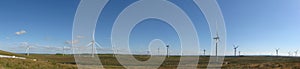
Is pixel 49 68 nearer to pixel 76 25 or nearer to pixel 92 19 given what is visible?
pixel 92 19

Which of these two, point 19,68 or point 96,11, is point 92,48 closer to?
point 19,68

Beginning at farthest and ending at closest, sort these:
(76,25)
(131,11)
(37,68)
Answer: (37,68)
(131,11)
(76,25)

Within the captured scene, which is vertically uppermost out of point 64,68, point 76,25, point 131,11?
point 131,11

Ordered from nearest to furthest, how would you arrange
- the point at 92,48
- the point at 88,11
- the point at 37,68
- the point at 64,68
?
the point at 88,11 → the point at 37,68 → the point at 64,68 → the point at 92,48

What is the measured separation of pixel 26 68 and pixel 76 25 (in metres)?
18.9

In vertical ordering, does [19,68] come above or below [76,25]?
below

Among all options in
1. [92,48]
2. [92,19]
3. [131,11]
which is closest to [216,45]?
[92,48]

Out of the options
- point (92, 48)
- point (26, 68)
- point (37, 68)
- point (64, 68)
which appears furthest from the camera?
point (92, 48)

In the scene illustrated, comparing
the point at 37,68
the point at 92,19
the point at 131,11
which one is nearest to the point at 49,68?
the point at 37,68

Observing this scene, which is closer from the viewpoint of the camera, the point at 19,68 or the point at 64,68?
the point at 19,68

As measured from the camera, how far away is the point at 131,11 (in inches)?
1451

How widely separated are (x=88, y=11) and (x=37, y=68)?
20.1 meters

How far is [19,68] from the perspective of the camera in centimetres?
3847

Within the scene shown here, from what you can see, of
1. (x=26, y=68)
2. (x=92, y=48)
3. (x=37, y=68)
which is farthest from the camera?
(x=92, y=48)
